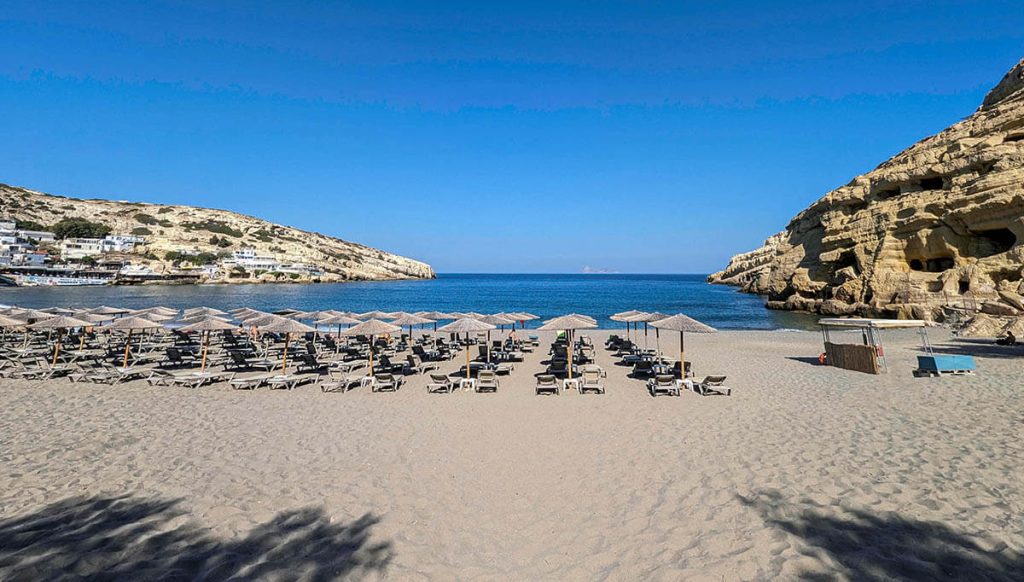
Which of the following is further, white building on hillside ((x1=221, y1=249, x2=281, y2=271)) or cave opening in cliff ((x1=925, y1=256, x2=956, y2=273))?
white building on hillside ((x1=221, y1=249, x2=281, y2=271))

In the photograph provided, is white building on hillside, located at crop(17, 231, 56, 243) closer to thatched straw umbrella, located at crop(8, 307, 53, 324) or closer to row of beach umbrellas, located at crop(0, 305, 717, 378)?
thatched straw umbrella, located at crop(8, 307, 53, 324)

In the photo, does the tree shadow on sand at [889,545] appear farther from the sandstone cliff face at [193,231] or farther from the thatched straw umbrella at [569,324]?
the sandstone cliff face at [193,231]

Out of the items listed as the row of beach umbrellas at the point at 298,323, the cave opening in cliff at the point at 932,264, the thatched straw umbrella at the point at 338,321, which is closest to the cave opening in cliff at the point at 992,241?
the cave opening in cliff at the point at 932,264

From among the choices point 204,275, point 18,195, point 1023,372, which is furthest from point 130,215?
point 1023,372

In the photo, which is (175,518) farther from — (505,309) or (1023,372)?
(505,309)

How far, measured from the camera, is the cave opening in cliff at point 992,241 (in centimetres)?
3063

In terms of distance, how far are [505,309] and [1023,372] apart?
44.8 meters

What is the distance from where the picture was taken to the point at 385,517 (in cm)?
537

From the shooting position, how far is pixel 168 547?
4.70 meters

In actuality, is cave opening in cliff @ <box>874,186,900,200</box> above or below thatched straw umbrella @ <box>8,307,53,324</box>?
above

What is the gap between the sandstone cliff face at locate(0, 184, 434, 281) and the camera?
4134 inches

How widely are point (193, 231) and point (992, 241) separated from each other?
14051 centimetres

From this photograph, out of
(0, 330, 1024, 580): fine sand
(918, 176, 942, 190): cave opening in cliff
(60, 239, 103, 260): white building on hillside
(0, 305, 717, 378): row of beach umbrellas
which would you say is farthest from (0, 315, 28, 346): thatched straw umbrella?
(60, 239, 103, 260): white building on hillside

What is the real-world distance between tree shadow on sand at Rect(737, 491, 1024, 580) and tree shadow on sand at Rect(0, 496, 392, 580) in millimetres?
4406
